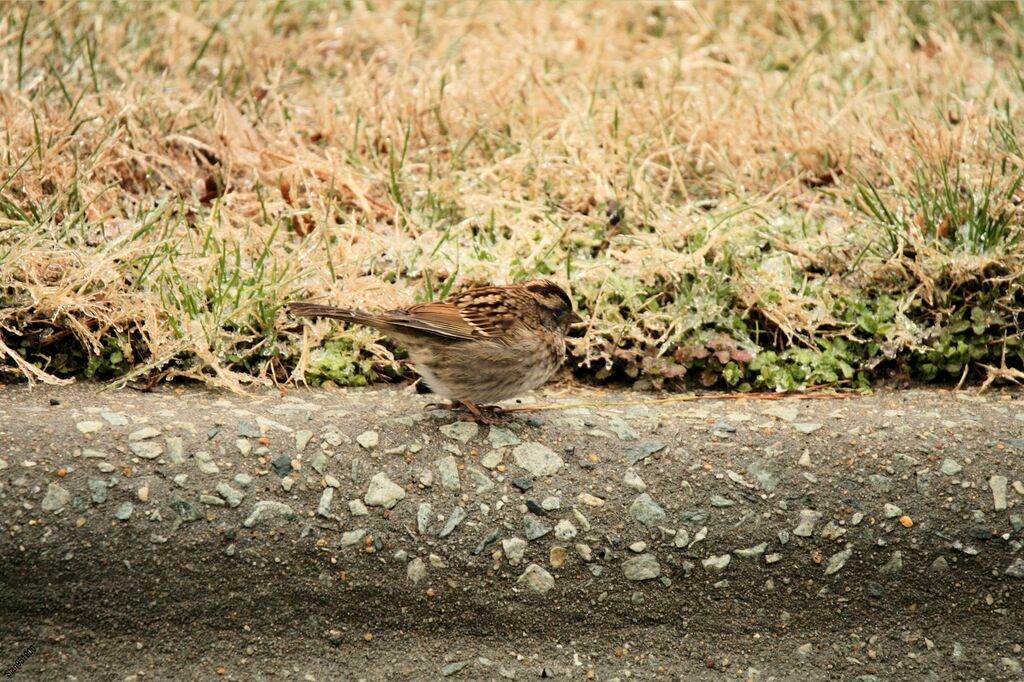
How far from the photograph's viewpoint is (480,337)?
4.31 meters

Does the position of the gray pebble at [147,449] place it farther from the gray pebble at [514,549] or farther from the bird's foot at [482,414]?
the gray pebble at [514,549]

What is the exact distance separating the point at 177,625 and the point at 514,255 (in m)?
2.39

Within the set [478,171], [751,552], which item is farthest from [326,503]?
[478,171]

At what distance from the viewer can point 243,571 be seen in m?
3.95

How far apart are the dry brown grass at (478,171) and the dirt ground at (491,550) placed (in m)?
0.68

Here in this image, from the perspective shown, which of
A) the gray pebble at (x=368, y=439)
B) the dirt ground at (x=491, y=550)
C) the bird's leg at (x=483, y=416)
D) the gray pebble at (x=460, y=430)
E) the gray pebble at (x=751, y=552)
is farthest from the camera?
the bird's leg at (x=483, y=416)

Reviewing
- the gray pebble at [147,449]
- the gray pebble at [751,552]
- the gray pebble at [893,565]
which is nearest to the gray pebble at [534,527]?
the gray pebble at [751,552]

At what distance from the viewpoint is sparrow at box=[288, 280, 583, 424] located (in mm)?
4281

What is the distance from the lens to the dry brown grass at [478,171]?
500 centimetres

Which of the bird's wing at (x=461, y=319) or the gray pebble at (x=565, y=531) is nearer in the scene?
the gray pebble at (x=565, y=531)

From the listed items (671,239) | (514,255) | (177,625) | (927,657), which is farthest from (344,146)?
(927,657)

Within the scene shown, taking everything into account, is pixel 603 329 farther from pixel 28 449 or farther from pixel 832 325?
pixel 28 449

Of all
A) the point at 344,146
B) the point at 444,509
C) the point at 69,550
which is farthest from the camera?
the point at 344,146

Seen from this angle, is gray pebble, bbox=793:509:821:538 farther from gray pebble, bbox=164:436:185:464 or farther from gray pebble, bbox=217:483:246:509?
gray pebble, bbox=164:436:185:464
